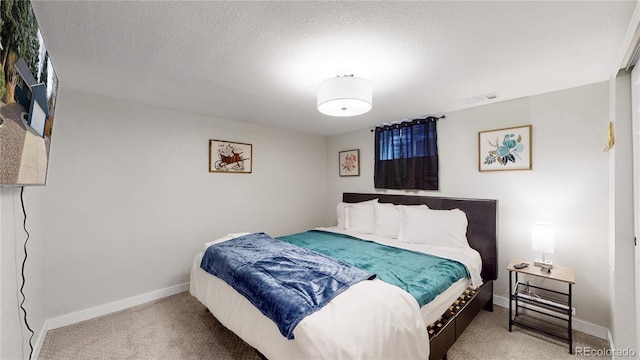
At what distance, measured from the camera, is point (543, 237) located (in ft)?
7.66

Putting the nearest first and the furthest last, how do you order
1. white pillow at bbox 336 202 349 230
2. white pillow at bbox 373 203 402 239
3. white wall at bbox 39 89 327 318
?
white wall at bbox 39 89 327 318 < white pillow at bbox 373 203 402 239 < white pillow at bbox 336 202 349 230

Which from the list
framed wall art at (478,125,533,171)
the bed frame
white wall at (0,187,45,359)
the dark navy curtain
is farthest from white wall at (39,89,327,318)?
framed wall art at (478,125,533,171)

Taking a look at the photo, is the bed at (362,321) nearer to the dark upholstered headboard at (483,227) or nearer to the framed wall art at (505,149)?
the dark upholstered headboard at (483,227)

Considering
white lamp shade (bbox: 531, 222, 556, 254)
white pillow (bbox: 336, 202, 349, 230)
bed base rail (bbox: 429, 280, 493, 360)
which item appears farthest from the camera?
white pillow (bbox: 336, 202, 349, 230)

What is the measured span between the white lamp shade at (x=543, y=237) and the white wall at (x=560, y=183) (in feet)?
1.10

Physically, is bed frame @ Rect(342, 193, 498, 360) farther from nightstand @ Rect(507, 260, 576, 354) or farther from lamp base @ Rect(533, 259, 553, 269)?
lamp base @ Rect(533, 259, 553, 269)

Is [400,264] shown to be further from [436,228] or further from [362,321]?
[362,321]

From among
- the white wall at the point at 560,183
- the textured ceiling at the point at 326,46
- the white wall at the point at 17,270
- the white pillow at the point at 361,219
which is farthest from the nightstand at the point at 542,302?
the white wall at the point at 17,270

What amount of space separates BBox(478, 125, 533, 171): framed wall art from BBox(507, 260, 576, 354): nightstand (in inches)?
40.8

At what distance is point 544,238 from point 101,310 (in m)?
4.51

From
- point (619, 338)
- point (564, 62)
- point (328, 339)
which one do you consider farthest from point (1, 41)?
point (619, 338)

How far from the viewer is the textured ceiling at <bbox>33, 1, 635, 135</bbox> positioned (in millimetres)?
1393

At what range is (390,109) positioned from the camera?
3176mm

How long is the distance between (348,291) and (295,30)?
1676mm
